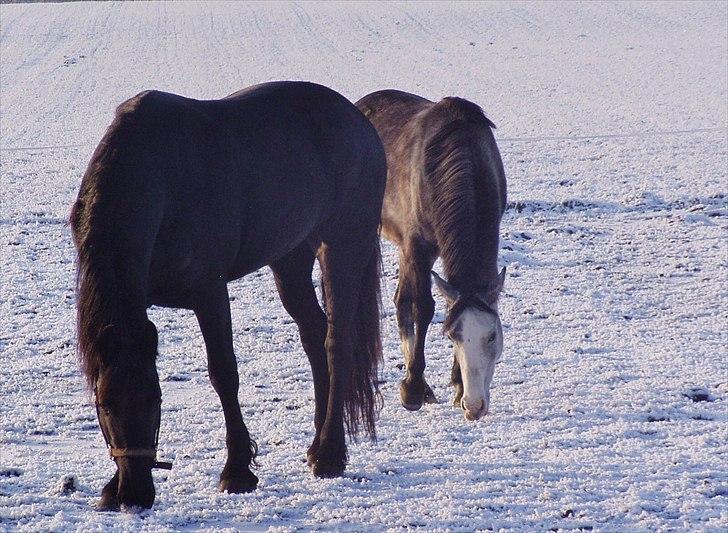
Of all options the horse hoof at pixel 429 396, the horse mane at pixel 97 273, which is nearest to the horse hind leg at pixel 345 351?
the horse hoof at pixel 429 396

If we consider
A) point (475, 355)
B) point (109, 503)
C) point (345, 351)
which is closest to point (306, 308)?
point (345, 351)

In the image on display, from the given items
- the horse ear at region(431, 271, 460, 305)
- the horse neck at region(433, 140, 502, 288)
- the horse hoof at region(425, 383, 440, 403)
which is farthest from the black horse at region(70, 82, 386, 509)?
the horse hoof at region(425, 383, 440, 403)

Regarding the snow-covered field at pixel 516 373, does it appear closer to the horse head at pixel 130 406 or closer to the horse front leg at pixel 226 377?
the horse front leg at pixel 226 377

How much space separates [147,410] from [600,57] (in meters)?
24.3

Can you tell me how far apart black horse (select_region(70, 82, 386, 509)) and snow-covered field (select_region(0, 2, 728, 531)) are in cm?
34

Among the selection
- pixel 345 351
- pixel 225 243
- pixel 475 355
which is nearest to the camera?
pixel 225 243

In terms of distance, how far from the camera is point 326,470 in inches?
171

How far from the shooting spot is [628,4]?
35781mm

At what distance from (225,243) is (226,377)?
549 millimetres

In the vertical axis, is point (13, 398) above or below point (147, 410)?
below

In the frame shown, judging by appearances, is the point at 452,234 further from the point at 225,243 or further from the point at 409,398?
the point at 225,243

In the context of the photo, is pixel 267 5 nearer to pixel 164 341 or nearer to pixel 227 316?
pixel 164 341

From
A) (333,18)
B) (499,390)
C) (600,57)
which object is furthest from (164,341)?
(333,18)

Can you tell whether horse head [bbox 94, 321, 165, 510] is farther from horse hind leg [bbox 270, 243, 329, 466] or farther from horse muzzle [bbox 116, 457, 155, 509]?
horse hind leg [bbox 270, 243, 329, 466]
